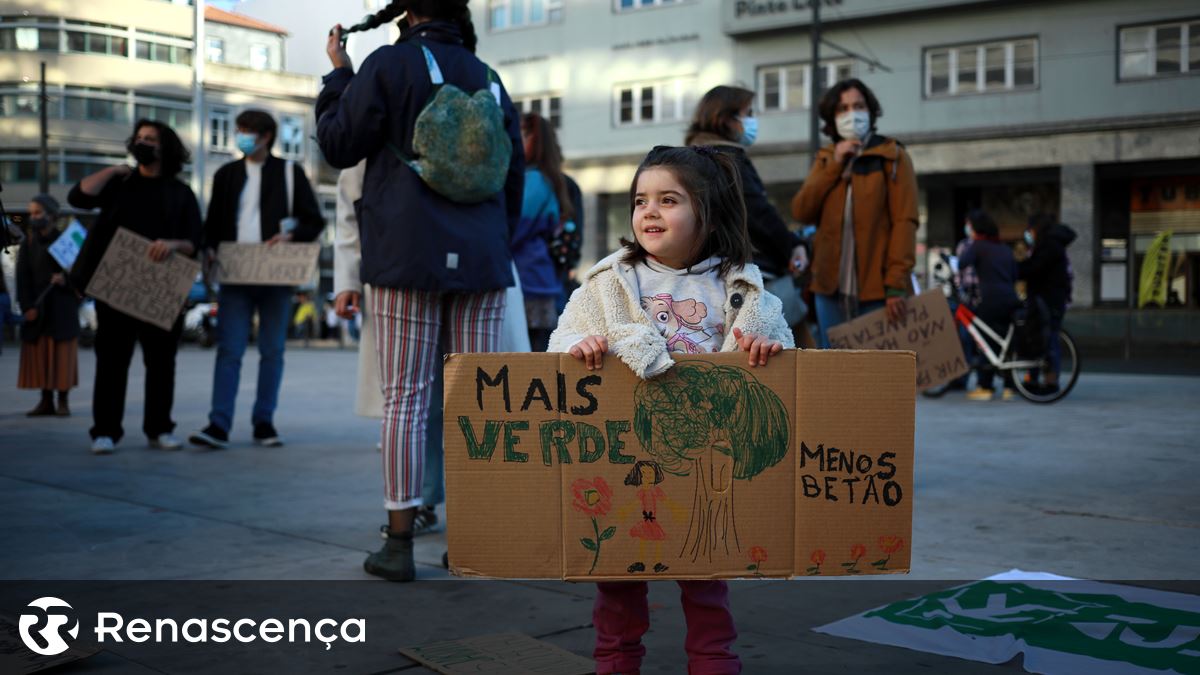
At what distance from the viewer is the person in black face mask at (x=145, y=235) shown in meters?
6.97

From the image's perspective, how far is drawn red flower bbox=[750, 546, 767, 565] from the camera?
8.40ft

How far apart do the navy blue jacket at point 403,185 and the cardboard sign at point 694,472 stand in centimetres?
137

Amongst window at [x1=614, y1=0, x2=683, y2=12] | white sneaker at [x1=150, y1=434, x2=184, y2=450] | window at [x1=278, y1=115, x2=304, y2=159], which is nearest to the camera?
white sneaker at [x1=150, y1=434, x2=184, y2=450]

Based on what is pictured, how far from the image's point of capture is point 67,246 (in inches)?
370

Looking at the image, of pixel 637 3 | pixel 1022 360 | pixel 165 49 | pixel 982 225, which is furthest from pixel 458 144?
pixel 637 3

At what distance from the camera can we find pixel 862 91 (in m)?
5.50

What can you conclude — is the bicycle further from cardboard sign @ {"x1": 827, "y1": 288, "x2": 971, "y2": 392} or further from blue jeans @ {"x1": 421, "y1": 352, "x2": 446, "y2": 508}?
blue jeans @ {"x1": 421, "y1": 352, "x2": 446, "y2": 508}

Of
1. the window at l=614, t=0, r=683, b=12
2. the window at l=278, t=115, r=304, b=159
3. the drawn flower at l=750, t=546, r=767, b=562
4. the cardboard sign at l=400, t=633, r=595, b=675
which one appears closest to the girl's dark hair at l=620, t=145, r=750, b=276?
the drawn flower at l=750, t=546, r=767, b=562

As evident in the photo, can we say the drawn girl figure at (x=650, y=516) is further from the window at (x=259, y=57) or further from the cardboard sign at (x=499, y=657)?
the window at (x=259, y=57)

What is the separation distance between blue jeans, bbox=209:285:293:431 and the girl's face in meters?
4.73

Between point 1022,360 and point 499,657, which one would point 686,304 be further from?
point 1022,360

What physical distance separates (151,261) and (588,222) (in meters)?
25.2

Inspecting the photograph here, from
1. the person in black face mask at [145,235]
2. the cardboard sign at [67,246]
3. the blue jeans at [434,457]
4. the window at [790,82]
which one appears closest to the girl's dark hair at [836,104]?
the blue jeans at [434,457]

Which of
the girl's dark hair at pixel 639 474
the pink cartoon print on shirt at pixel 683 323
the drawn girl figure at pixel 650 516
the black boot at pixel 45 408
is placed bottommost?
the black boot at pixel 45 408
